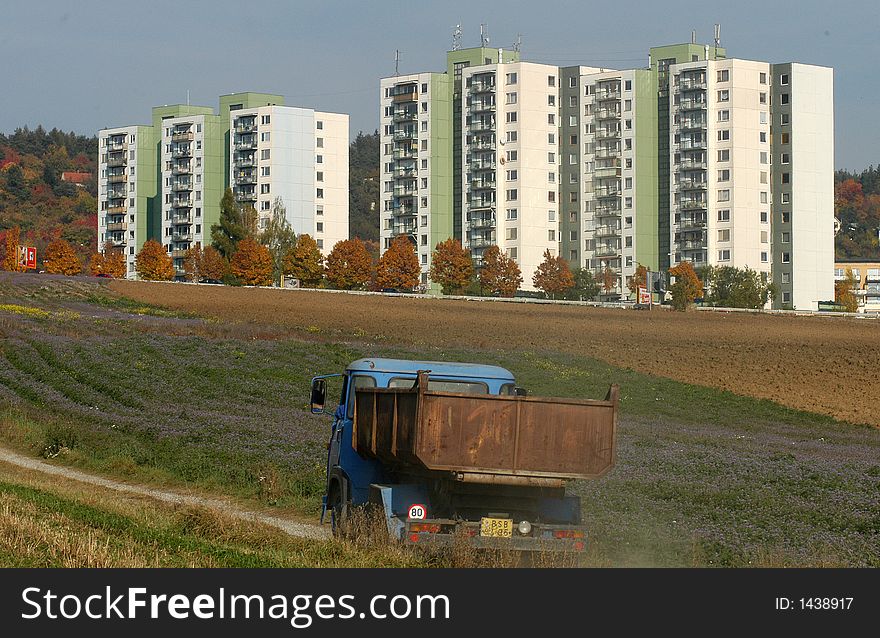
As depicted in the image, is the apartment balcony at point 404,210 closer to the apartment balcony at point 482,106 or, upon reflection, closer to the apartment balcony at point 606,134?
the apartment balcony at point 482,106

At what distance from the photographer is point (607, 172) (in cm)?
16838

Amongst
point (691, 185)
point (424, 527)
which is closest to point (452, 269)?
point (691, 185)

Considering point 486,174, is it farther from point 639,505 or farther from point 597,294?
point 639,505

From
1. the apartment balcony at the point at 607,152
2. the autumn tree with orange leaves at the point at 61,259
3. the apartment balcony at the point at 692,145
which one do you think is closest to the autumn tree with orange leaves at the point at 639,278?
the apartment balcony at the point at 692,145

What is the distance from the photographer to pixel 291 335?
66.2 m

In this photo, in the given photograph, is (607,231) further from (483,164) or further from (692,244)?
(483,164)

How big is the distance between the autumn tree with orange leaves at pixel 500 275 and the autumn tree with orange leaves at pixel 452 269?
2140 mm

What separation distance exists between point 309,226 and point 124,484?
163 m

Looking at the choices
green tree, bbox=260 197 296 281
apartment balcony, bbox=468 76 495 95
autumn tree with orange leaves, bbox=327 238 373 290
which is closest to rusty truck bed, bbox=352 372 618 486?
autumn tree with orange leaves, bbox=327 238 373 290

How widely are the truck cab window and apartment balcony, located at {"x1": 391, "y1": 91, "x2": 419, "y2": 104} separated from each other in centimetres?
16060

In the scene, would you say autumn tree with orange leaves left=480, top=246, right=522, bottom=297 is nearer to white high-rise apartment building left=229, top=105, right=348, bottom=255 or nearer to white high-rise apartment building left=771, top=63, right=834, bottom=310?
white high-rise apartment building left=771, top=63, right=834, bottom=310

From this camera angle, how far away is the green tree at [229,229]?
16600 centimetres

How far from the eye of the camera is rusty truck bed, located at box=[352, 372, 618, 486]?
14.8 m

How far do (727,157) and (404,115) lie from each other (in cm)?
4578
